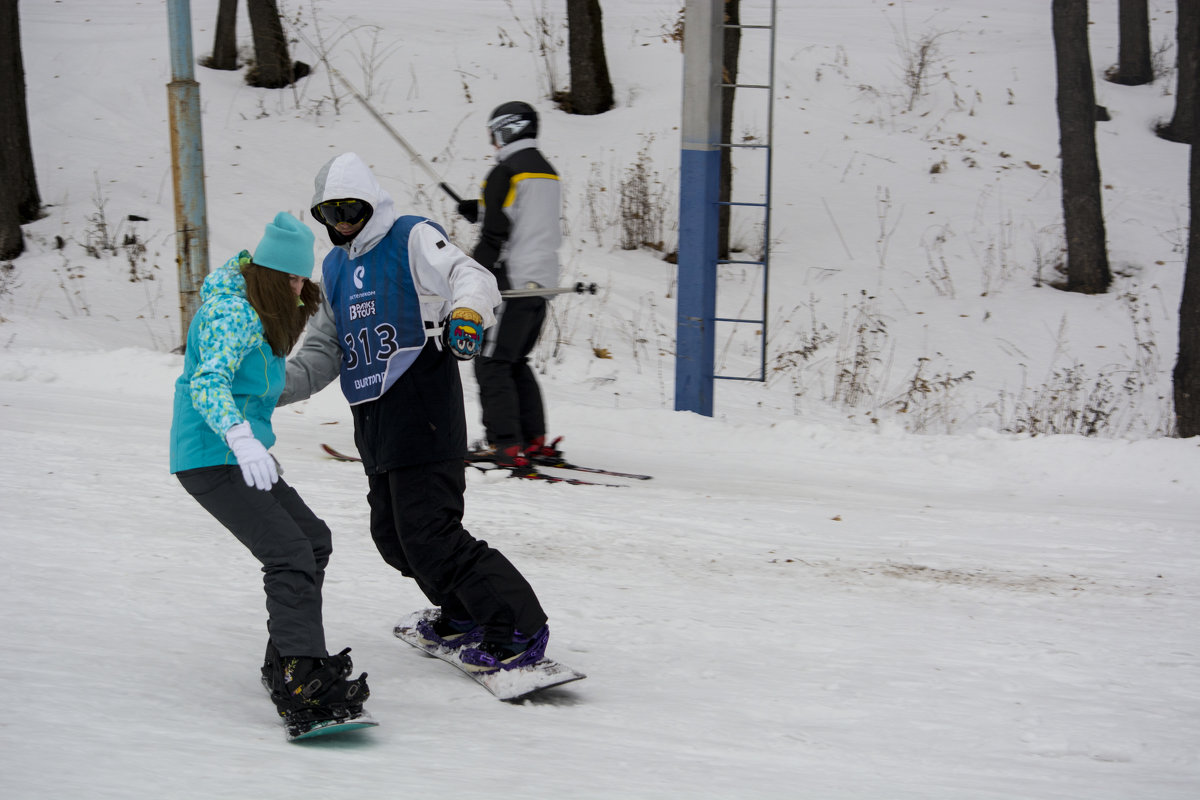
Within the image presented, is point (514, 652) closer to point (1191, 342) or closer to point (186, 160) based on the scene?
point (186, 160)

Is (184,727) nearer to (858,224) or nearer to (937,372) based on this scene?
(937,372)

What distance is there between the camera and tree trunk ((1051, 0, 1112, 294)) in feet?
42.4

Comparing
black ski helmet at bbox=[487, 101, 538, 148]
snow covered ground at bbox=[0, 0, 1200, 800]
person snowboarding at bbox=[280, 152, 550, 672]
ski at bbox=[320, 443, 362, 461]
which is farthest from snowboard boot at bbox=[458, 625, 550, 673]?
black ski helmet at bbox=[487, 101, 538, 148]

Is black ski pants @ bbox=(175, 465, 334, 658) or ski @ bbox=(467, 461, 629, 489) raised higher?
black ski pants @ bbox=(175, 465, 334, 658)

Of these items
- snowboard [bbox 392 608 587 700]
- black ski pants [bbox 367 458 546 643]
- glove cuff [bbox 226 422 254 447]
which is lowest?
snowboard [bbox 392 608 587 700]

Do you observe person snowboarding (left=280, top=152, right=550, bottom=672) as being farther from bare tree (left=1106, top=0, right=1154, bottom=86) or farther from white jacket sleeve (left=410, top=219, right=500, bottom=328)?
bare tree (left=1106, top=0, right=1154, bottom=86)

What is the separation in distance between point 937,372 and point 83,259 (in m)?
9.14

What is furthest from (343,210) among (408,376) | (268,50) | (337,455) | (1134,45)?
(1134,45)

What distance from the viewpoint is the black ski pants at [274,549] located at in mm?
3391

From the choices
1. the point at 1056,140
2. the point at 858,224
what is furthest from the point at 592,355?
the point at 1056,140

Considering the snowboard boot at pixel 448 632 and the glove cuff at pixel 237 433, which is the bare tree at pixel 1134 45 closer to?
the snowboard boot at pixel 448 632

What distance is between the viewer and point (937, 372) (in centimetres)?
1141

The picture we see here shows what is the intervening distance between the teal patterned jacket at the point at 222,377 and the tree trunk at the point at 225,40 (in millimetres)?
14627

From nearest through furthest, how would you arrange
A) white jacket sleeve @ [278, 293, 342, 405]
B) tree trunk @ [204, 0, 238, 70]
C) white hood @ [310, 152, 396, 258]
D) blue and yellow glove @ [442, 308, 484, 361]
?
blue and yellow glove @ [442, 308, 484, 361] < white hood @ [310, 152, 396, 258] < white jacket sleeve @ [278, 293, 342, 405] < tree trunk @ [204, 0, 238, 70]
